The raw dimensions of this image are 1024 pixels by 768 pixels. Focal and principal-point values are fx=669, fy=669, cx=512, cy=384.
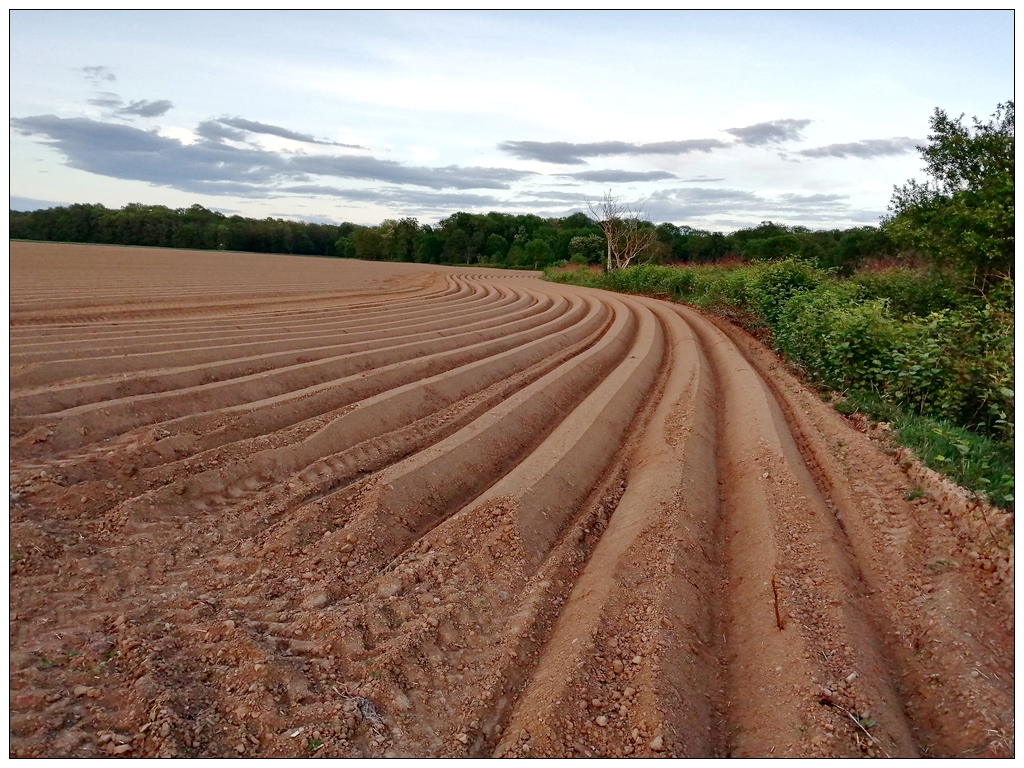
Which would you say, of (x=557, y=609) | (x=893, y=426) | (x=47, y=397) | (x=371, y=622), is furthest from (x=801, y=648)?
(x=47, y=397)

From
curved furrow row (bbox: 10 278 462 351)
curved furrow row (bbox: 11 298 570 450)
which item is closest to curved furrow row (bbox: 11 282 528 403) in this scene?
curved furrow row (bbox: 11 298 570 450)

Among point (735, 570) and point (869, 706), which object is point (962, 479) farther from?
point (869, 706)

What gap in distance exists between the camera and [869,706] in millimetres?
2887

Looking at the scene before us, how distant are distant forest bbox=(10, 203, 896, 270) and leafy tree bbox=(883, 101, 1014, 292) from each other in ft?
32.5

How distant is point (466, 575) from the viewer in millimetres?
3939

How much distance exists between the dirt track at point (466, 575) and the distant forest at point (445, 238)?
21.5 meters

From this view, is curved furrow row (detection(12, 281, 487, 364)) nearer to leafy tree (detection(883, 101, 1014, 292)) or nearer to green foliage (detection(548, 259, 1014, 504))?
green foliage (detection(548, 259, 1014, 504))

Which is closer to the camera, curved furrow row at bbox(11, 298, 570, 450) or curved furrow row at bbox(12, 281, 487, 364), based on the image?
curved furrow row at bbox(11, 298, 570, 450)

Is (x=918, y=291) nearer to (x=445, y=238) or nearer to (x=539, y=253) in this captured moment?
(x=539, y=253)

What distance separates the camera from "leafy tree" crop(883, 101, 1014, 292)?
12.0 metres

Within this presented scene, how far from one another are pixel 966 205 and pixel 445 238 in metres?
54.1

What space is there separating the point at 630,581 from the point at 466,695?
128 centimetres

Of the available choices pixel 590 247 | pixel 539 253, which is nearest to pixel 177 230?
pixel 539 253

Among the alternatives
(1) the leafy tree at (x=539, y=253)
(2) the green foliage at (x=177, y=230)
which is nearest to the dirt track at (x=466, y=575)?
(2) the green foliage at (x=177, y=230)
